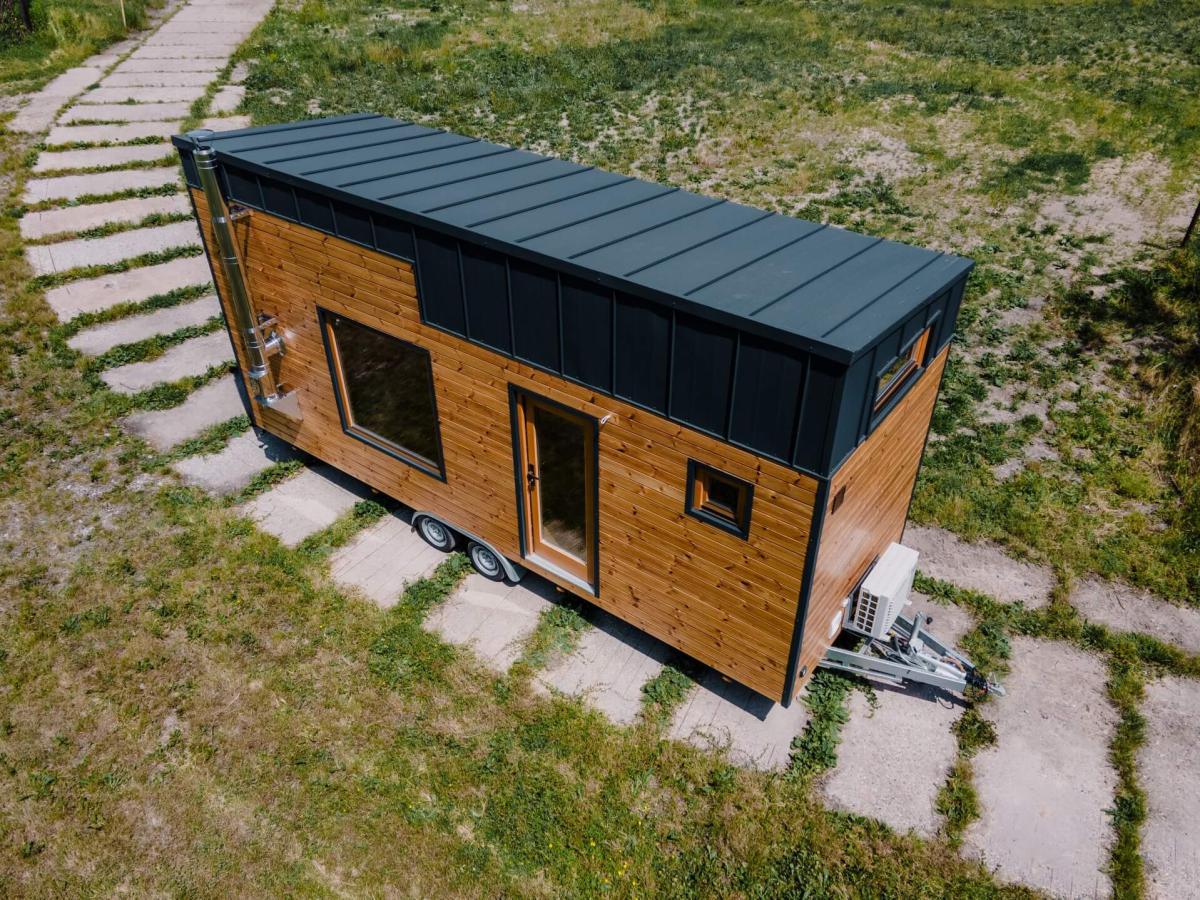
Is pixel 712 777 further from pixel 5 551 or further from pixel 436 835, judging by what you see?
pixel 5 551

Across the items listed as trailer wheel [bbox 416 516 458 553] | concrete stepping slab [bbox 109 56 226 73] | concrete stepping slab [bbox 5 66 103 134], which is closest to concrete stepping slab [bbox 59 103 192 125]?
concrete stepping slab [bbox 5 66 103 134]

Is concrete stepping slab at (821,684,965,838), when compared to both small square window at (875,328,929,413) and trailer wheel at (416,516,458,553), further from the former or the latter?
trailer wheel at (416,516,458,553)

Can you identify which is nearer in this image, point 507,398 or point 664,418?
point 664,418

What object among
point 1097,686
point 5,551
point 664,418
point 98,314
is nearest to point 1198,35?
point 1097,686

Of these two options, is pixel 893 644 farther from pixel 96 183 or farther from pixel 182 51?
pixel 182 51

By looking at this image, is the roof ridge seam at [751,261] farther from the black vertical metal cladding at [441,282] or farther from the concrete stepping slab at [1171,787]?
the concrete stepping slab at [1171,787]

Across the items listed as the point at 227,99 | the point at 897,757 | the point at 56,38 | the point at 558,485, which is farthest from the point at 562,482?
the point at 56,38

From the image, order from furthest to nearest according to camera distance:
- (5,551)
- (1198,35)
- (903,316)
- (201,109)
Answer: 1. (1198,35)
2. (201,109)
3. (5,551)
4. (903,316)

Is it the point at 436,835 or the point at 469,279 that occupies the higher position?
the point at 469,279
